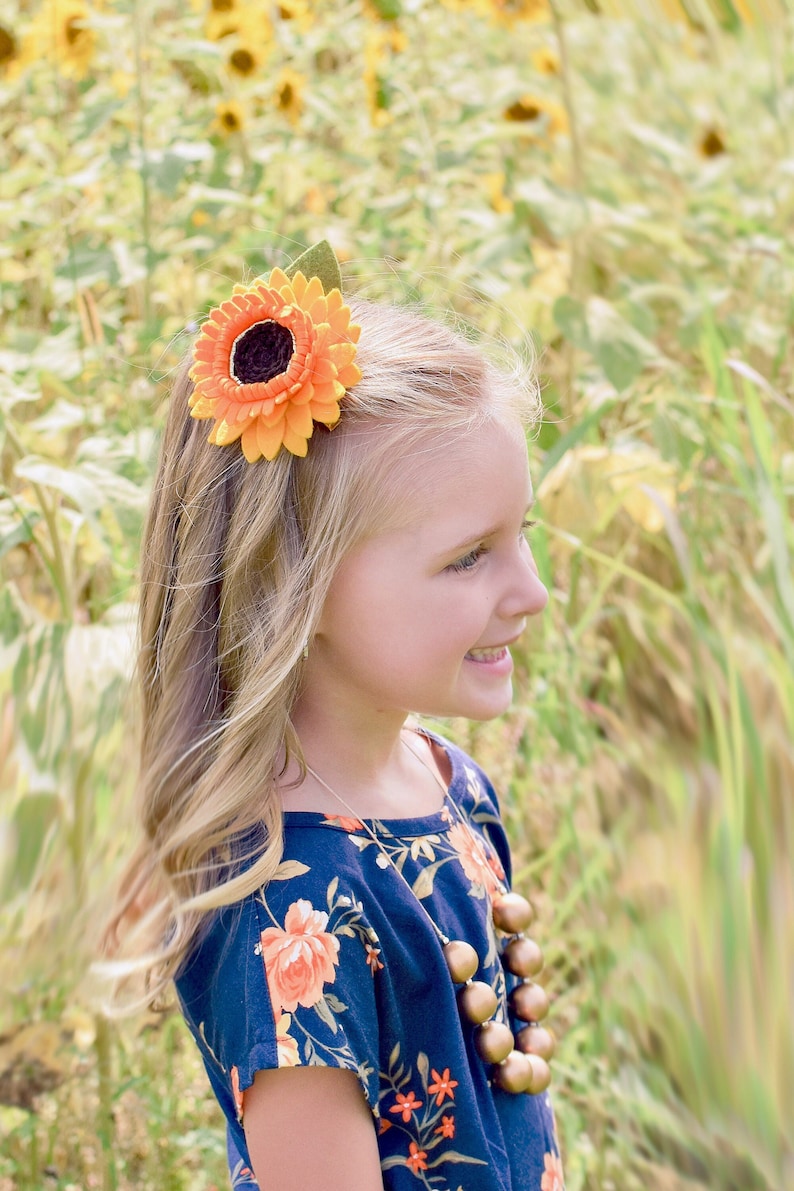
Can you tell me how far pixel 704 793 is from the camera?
1629mm

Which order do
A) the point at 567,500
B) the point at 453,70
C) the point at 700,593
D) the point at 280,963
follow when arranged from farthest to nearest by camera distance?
1. the point at 453,70
2. the point at 700,593
3. the point at 567,500
4. the point at 280,963

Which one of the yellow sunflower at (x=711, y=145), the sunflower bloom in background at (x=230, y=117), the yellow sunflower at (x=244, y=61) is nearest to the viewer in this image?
the sunflower bloom in background at (x=230, y=117)

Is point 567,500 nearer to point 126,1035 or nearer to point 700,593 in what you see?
point 700,593

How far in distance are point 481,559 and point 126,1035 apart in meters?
0.77

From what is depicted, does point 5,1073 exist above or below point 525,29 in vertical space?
below

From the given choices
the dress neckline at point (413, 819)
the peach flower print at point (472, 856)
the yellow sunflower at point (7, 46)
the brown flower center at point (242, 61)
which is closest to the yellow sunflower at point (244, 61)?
the brown flower center at point (242, 61)

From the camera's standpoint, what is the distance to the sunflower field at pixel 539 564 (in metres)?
1.32

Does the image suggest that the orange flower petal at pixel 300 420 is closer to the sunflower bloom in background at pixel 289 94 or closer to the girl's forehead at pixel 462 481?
the girl's forehead at pixel 462 481

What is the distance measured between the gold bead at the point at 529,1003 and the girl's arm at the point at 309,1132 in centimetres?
25

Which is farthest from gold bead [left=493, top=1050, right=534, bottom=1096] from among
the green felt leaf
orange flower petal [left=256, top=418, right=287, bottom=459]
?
the green felt leaf

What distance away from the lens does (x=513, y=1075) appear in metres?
0.94

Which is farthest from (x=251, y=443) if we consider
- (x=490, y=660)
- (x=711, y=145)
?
(x=711, y=145)

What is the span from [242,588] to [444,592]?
5.8 inches

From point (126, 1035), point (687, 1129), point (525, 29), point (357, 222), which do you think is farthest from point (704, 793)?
point (525, 29)
